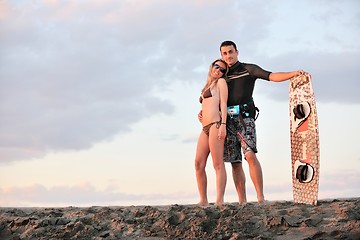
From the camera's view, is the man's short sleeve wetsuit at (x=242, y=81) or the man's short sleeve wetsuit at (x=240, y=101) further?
the man's short sleeve wetsuit at (x=242, y=81)

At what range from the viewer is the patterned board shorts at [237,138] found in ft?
26.9

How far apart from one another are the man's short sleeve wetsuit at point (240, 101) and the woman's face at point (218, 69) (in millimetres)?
184

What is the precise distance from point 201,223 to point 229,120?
2.24 meters

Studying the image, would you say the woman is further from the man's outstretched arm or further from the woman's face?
the man's outstretched arm

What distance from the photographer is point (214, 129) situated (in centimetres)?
809

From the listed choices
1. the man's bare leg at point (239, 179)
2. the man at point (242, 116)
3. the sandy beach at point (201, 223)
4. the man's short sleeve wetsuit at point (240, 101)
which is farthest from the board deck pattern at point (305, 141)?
the man's bare leg at point (239, 179)

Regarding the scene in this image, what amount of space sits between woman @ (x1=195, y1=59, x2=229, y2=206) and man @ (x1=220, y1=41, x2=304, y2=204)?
0.67ft

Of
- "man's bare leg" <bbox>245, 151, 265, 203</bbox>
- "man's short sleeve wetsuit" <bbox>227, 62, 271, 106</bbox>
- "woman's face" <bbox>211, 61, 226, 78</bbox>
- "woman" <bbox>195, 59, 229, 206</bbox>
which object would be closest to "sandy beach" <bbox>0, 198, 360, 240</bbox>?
"man's bare leg" <bbox>245, 151, 265, 203</bbox>

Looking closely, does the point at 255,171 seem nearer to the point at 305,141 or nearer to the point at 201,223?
the point at 305,141

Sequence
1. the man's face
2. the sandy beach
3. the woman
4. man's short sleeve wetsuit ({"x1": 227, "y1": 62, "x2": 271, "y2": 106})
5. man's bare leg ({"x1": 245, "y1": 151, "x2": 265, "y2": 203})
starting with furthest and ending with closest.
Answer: the man's face < man's short sleeve wetsuit ({"x1": 227, "y1": 62, "x2": 271, "y2": 106}) < man's bare leg ({"x1": 245, "y1": 151, "x2": 265, "y2": 203}) < the woman < the sandy beach

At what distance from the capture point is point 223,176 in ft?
26.4

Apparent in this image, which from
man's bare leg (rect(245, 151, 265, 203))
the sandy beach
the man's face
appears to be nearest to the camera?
the sandy beach

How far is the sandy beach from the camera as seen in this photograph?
6277mm

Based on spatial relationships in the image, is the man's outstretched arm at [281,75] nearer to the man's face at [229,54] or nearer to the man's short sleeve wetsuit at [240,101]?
the man's short sleeve wetsuit at [240,101]
